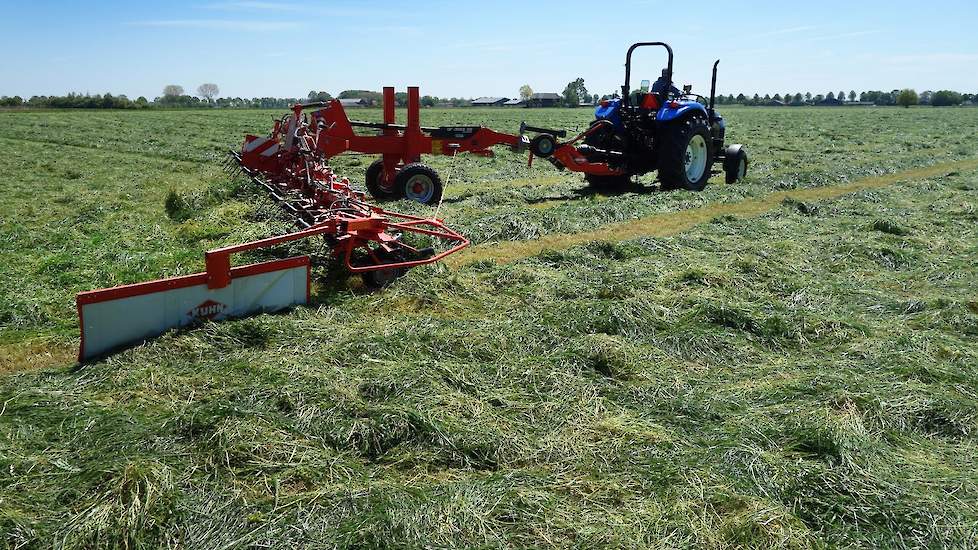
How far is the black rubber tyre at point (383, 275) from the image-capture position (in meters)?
6.26

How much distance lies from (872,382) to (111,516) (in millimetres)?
4347

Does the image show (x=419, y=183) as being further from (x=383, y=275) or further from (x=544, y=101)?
(x=544, y=101)

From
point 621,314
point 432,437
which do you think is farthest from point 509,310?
point 432,437

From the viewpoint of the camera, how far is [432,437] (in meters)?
3.65

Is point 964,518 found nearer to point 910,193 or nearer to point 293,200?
point 293,200

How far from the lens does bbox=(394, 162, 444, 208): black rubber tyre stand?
10.3 metres

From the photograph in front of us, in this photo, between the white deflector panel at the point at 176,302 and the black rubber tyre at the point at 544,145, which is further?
the black rubber tyre at the point at 544,145

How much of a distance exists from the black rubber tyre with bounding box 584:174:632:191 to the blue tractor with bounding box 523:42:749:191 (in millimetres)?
39

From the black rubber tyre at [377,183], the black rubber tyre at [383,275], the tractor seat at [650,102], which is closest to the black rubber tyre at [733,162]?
the tractor seat at [650,102]

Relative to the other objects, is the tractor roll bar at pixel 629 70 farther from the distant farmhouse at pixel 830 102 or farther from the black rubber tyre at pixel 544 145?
the distant farmhouse at pixel 830 102

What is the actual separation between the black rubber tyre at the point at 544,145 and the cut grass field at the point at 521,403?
144 inches

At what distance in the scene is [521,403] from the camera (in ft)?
13.4

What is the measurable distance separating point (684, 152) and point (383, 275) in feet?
24.5

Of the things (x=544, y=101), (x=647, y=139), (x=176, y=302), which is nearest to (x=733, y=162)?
(x=647, y=139)
